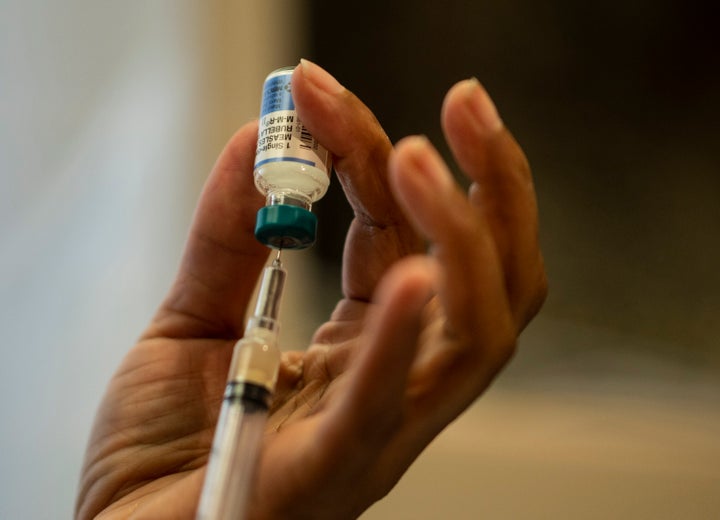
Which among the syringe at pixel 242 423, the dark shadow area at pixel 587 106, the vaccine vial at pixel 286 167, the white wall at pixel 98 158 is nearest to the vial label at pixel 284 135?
the vaccine vial at pixel 286 167

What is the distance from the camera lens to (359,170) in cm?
63

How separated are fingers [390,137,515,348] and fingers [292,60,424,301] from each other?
0.19 metres

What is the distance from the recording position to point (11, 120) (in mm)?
1151

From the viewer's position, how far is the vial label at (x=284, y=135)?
0.59 meters

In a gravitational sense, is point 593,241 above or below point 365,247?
above

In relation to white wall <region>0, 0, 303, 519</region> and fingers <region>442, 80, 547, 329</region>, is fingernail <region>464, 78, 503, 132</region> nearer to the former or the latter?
fingers <region>442, 80, 547, 329</region>

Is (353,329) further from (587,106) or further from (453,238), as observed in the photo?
(587,106)

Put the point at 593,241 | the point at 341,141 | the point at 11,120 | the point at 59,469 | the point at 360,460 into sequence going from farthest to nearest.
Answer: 1. the point at 593,241
2. the point at 11,120
3. the point at 59,469
4. the point at 341,141
5. the point at 360,460

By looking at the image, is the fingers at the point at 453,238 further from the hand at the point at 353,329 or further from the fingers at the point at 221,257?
the fingers at the point at 221,257

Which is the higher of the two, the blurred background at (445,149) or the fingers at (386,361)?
the blurred background at (445,149)

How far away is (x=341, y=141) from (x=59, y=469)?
2.32 feet

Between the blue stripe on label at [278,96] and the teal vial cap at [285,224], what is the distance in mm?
113

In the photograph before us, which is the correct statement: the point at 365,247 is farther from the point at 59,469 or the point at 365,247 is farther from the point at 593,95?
the point at 593,95

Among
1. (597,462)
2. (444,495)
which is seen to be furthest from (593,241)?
(444,495)
